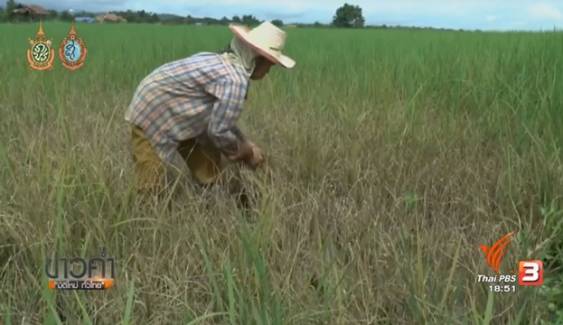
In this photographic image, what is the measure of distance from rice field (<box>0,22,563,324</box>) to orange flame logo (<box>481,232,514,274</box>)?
0.02 metres

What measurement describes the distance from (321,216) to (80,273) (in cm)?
65

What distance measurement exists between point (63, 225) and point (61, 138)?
0.62 metres

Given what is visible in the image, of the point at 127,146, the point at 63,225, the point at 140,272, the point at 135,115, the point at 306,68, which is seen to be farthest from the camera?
the point at 306,68

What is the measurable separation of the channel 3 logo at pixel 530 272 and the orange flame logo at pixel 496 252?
0.04 meters

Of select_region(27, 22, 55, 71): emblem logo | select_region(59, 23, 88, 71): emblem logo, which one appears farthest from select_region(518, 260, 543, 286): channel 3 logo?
select_region(27, 22, 55, 71): emblem logo

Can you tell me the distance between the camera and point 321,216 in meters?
1.41

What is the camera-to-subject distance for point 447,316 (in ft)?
2.99

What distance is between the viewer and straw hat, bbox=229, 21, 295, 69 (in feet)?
4.74

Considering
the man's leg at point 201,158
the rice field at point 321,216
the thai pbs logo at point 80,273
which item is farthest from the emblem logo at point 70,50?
the thai pbs logo at point 80,273

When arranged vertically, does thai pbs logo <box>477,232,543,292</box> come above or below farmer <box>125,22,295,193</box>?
below

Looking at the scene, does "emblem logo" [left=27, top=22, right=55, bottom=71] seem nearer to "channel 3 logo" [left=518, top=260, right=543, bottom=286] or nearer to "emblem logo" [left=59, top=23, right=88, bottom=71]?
"emblem logo" [left=59, top=23, right=88, bottom=71]

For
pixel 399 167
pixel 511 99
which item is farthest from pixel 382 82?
pixel 399 167

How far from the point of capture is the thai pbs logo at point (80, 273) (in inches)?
39.9

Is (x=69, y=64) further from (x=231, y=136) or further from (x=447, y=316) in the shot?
(x=447, y=316)
